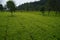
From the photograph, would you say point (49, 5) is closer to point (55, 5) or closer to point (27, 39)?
point (55, 5)

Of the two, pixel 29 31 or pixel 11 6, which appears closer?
pixel 29 31

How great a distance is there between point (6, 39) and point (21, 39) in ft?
6.00

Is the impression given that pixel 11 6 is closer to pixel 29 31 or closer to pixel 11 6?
pixel 11 6

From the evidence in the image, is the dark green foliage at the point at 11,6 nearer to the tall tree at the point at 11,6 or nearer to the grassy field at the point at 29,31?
the tall tree at the point at 11,6

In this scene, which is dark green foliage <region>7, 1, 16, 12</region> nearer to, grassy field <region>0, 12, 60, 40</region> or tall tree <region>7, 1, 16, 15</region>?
tall tree <region>7, 1, 16, 15</region>

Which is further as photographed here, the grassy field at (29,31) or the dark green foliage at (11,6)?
the dark green foliage at (11,6)

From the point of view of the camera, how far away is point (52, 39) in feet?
64.4

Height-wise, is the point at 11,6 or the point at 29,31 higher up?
the point at 11,6

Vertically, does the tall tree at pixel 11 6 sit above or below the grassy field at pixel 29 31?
above

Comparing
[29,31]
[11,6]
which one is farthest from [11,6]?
[29,31]

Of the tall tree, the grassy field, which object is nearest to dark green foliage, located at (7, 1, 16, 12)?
the tall tree

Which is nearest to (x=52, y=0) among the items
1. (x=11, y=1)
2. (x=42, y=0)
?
(x=11, y=1)

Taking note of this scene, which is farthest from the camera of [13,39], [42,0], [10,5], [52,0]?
[42,0]

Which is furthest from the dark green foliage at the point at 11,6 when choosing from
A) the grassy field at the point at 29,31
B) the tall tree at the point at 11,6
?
the grassy field at the point at 29,31
